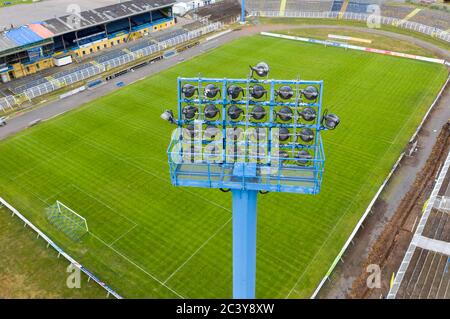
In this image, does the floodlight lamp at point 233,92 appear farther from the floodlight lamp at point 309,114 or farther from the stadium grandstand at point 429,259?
the stadium grandstand at point 429,259

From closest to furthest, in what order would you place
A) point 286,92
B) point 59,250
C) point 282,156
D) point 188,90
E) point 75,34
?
1. point 282,156
2. point 286,92
3. point 188,90
4. point 59,250
5. point 75,34

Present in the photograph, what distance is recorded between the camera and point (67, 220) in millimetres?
36156

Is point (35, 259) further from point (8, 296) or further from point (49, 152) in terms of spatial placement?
point (49, 152)

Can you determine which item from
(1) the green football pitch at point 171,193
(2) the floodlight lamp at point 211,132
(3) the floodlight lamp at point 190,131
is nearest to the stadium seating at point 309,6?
(1) the green football pitch at point 171,193

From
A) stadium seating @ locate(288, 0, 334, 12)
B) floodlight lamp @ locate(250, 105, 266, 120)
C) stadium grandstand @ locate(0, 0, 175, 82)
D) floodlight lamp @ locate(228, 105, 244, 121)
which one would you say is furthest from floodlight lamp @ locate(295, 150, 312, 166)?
stadium seating @ locate(288, 0, 334, 12)

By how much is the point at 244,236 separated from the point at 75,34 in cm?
6939

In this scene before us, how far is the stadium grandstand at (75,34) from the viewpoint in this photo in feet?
216

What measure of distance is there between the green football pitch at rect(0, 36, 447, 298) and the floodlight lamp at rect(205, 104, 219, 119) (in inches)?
640

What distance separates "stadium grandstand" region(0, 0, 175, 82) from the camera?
6569 centimetres

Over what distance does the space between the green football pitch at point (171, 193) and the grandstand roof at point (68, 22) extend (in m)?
20.8

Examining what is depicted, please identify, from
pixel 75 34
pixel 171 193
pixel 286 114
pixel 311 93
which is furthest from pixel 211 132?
pixel 75 34

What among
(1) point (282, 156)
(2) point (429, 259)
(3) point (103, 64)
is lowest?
(2) point (429, 259)

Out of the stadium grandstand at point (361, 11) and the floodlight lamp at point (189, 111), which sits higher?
the floodlight lamp at point (189, 111)

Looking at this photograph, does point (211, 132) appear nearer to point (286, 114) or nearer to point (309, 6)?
point (286, 114)
